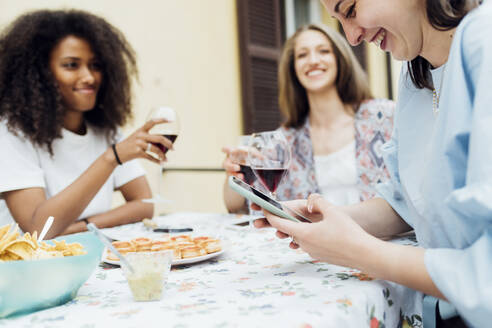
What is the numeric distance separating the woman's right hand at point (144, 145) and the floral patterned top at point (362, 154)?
2.65 ft

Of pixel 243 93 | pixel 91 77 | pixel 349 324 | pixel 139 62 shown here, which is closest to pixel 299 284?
pixel 349 324

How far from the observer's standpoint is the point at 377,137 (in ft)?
7.39

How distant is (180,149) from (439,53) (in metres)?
2.69

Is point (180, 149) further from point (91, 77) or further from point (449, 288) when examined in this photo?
point (449, 288)

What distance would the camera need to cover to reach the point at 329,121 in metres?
2.38

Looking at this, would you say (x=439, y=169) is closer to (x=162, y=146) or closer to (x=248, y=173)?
(x=248, y=173)

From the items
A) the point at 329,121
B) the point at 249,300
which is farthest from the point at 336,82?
the point at 249,300

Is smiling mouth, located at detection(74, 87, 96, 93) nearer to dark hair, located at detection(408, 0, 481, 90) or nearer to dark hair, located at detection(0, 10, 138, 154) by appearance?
dark hair, located at detection(0, 10, 138, 154)

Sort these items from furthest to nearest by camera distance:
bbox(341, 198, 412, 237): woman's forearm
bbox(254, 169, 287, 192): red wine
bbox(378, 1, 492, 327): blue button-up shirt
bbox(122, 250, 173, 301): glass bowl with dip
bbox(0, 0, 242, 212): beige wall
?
bbox(0, 0, 242, 212): beige wall < bbox(254, 169, 287, 192): red wine < bbox(341, 198, 412, 237): woman's forearm < bbox(122, 250, 173, 301): glass bowl with dip < bbox(378, 1, 492, 327): blue button-up shirt

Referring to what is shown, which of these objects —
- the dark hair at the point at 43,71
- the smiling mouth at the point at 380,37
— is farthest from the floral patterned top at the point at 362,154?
the smiling mouth at the point at 380,37

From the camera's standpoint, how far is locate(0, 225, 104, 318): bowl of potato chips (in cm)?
69

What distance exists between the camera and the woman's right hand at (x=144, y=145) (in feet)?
5.16

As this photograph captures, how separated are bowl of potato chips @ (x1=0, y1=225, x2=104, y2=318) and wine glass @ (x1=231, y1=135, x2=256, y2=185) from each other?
67cm

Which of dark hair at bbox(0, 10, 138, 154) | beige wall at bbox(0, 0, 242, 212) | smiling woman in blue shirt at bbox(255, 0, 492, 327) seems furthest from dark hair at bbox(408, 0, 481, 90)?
beige wall at bbox(0, 0, 242, 212)
